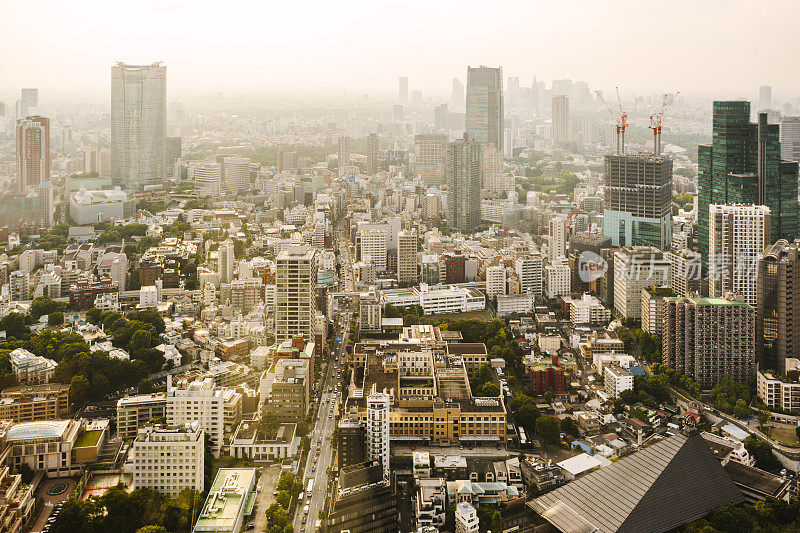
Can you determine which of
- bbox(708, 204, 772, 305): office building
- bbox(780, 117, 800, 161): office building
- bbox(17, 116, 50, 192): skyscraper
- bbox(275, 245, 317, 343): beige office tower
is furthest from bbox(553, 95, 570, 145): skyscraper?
bbox(275, 245, 317, 343): beige office tower

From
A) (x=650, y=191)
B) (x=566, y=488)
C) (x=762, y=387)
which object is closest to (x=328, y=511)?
(x=566, y=488)

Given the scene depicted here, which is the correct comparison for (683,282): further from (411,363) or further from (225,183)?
(225,183)

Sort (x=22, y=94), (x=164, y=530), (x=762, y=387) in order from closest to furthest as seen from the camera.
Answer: (x=164, y=530) → (x=762, y=387) → (x=22, y=94)

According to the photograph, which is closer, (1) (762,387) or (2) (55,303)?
(1) (762,387)

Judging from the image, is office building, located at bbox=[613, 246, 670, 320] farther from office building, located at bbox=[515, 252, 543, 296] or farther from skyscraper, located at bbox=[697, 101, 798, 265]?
office building, located at bbox=[515, 252, 543, 296]

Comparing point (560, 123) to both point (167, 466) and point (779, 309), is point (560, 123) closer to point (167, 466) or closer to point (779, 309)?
point (779, 309)

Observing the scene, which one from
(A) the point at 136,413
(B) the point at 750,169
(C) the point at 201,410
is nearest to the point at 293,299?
(C) the point at 201,410
